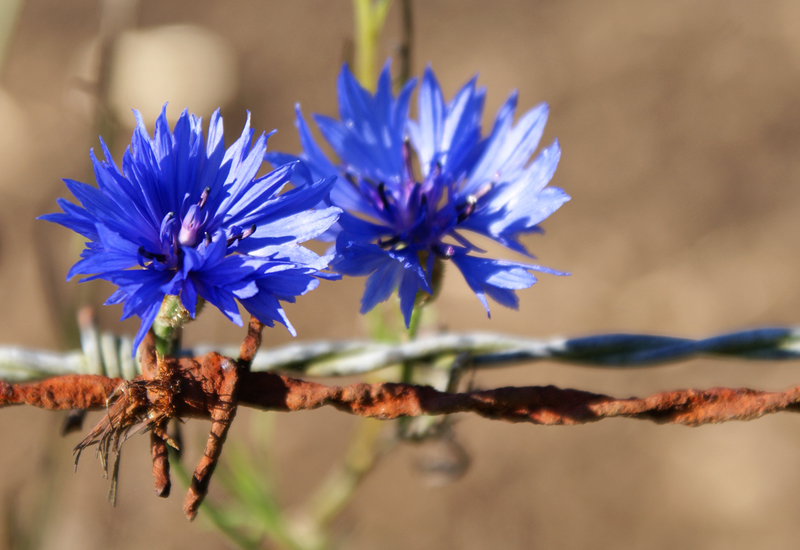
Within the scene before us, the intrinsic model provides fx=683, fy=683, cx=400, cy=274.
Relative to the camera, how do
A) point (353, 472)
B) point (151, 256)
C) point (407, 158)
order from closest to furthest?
point (151, 256), point (407, 158), point (353, 472)

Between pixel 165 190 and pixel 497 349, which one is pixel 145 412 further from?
pixel 497 349

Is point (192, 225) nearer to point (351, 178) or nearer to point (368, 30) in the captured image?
point (351, 178)

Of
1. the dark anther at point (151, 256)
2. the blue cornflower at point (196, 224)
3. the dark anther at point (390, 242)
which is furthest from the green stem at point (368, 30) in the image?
the dark anther at point (151, 256)

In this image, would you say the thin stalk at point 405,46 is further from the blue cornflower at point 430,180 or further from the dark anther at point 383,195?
the dark anther at point 383,195

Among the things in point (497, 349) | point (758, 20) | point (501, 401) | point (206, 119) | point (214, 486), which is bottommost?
point (214, 486)

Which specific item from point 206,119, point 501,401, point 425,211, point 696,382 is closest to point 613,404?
point 501,401

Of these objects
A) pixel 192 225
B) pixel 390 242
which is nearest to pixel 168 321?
pixel 192 225

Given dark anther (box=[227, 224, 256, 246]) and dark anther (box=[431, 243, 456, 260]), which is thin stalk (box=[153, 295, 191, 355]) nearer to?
dark anther (box=[227, 224, 256, 246])
